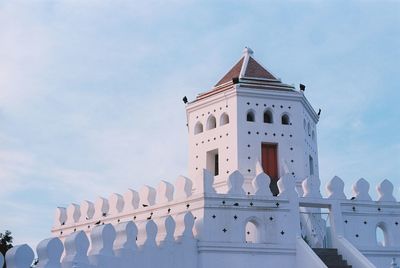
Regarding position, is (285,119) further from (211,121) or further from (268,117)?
(211,121)

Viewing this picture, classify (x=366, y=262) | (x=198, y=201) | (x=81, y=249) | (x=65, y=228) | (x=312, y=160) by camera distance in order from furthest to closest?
1. (x=312, y=160)
2. (x=65, y=228)
3. (x=198, y=201)
4. (x=366, y=262)
5. (x=81, y=249)

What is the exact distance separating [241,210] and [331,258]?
8.58ft

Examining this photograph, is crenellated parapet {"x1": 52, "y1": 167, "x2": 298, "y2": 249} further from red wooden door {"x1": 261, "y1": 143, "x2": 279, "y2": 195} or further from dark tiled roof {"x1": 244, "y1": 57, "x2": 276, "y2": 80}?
dark tiled roof {"x1": 244, "y1": 57, "x2": 276, "y2": 80}

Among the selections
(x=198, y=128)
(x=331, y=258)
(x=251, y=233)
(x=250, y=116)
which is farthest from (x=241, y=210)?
(x=198, y=128)

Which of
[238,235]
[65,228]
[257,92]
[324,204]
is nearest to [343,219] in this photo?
[324,204]

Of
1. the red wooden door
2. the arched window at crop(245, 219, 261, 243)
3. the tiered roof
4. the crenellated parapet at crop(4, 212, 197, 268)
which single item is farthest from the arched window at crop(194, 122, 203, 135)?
the crenellated parapet at crop(4, 212, 197, 268)

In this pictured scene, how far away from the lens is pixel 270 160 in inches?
736

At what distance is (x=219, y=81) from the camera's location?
20.8 metres

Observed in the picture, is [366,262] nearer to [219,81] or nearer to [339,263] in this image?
[339,263]

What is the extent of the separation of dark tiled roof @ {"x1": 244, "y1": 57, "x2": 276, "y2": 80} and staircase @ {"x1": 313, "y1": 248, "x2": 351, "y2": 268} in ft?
23.7

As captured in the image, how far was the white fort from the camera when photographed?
40.7 ft

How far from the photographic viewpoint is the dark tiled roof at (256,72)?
65.5 ft

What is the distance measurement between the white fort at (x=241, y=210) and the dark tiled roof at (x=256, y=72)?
40 mm

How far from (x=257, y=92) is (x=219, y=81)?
2154 mm
